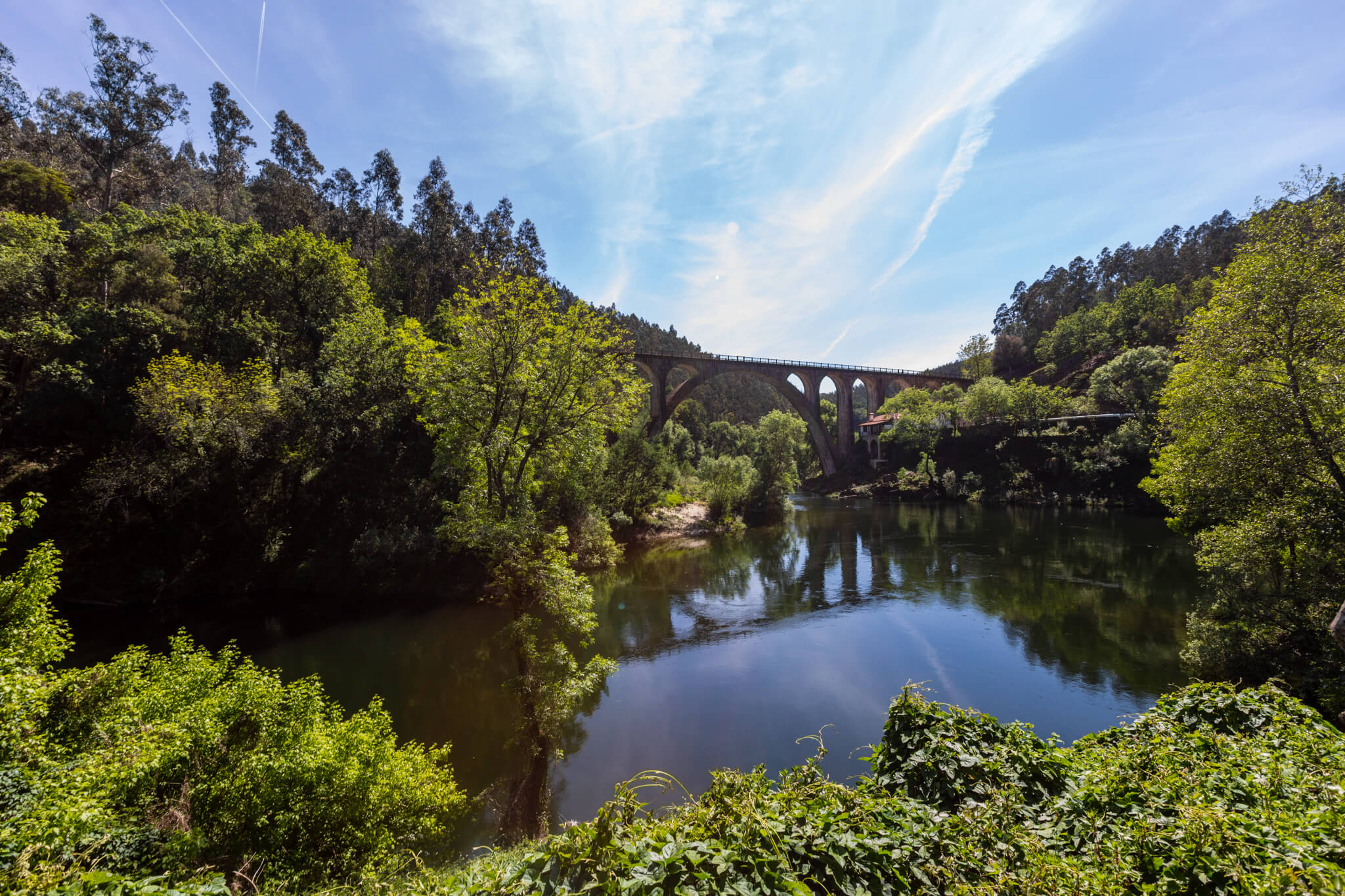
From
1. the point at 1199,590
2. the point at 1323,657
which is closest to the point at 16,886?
the point at 1323,657

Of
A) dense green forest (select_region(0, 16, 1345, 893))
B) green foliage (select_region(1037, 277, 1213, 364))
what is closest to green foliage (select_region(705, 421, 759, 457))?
green foliage (select_region(1037, 277, 1213, 364))

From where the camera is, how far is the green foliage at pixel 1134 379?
41.1m

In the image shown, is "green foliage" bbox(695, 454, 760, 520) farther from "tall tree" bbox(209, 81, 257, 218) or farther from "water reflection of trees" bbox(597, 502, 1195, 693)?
"tall tree" bbox(209, 81, 257, 218)

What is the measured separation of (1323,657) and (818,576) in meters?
14.2

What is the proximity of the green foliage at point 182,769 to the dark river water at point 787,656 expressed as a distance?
3.05 metres

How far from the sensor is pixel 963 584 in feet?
62.5

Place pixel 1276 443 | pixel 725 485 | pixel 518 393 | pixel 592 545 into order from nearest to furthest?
1. pixel 1276 443
2. pixel 518 393
3. pixel 592 545
4. pixel 725 485

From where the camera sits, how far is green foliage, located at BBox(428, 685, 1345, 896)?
2.09m

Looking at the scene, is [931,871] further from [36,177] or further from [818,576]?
[36,177]

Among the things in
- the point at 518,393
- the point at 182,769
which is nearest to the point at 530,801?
the point at 182,769

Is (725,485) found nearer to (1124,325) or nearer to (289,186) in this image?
(289,186)

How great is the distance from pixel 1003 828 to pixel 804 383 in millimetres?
57042

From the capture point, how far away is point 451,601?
667 inches

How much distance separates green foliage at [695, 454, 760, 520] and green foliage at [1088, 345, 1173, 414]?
→ 110 feet
